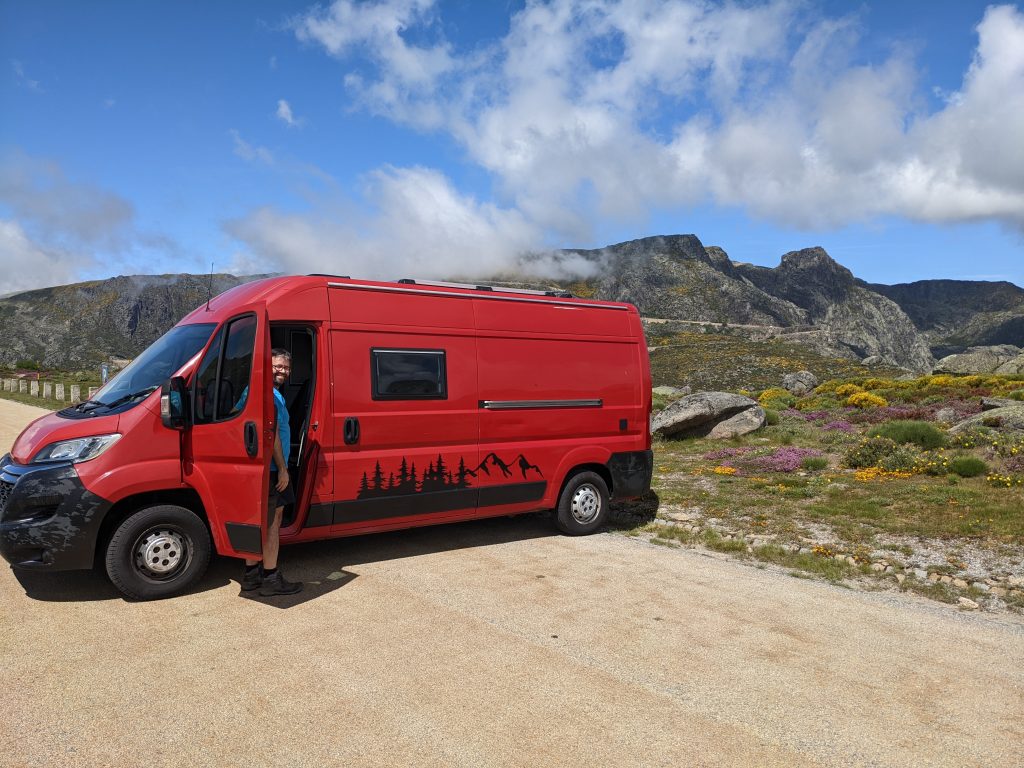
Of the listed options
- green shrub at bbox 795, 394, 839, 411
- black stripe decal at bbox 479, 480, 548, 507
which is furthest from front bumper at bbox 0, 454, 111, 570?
green shrub at bbox 795, 394, 839, 411

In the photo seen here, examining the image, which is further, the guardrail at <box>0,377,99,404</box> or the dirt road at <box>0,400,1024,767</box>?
the guardrail at <box>0,377,99,404</box>

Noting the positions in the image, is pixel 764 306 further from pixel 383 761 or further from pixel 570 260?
pixel 383 761

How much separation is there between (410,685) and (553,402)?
4.12m

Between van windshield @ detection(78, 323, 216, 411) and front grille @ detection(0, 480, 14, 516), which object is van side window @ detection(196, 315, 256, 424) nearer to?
van windshield @ detection(78, 323, 216, 411)

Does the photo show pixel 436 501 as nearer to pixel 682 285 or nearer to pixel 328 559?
pixel 328 559

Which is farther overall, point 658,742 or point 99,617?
point 99,617

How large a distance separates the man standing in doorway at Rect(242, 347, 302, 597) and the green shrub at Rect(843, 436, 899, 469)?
10463mm

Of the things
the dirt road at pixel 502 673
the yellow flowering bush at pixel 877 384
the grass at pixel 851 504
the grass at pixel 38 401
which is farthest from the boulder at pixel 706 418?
the grass at pixel 38 401

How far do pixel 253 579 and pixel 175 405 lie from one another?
1569mm

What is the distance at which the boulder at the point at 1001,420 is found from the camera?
48.1ft

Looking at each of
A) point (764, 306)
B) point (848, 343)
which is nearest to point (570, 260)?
point (764, 306)

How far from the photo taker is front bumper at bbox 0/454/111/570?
5309 millimetres

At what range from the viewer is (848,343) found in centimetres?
15312

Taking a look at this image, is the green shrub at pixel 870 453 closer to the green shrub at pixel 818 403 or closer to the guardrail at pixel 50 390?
the green shrub at pixel 818 403
